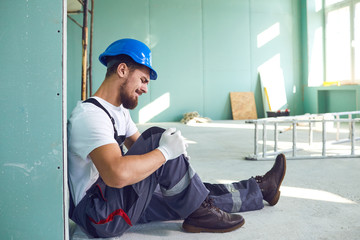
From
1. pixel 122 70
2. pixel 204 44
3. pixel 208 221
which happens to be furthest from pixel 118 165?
pixel 204 44

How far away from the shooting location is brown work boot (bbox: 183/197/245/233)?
2.16 metres

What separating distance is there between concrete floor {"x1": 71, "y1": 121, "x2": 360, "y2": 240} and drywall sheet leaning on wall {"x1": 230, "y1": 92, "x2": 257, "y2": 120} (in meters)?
5.89

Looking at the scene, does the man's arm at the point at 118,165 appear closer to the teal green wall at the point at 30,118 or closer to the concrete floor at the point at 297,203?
the teal green wall at the point at 30,118

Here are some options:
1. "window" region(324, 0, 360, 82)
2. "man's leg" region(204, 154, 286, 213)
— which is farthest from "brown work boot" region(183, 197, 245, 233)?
"window" region(324, 0, 360, 82)

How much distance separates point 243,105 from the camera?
10977 millimetres

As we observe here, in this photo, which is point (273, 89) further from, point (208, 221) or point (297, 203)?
point (208, 221)

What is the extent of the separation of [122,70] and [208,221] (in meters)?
0.99

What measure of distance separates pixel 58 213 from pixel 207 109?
30.6 feet

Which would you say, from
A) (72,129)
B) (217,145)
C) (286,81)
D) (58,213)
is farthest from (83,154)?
(286,81)

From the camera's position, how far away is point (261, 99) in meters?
11.3

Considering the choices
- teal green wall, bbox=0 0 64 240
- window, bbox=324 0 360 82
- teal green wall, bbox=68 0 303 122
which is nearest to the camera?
teal green wall, bbox=0 0 64 240

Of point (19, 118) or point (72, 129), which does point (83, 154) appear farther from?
point (19, 118)

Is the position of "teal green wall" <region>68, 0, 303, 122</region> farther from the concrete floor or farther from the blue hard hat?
the blue hard hat

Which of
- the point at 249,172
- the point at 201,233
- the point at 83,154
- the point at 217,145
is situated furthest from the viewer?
the point at 217,145
